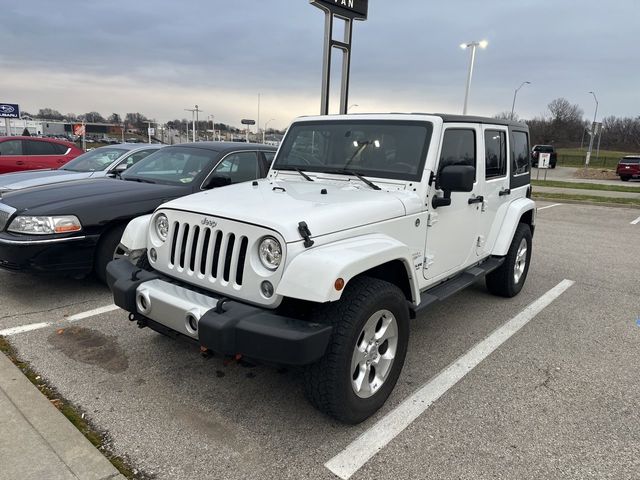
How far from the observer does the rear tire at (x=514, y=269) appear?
16.6 feet

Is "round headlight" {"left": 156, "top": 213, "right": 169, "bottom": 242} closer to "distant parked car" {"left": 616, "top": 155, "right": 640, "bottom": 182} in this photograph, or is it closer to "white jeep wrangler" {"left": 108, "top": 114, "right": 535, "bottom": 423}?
"white jeep wrangler" {"left": 108, "top": 114, "right": 535, "bottom": 423}

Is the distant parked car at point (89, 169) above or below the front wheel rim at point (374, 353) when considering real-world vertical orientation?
above

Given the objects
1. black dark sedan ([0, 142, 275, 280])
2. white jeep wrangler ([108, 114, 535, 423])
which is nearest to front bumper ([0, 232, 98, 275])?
black dark sedan ([0, 142, 275, 280])

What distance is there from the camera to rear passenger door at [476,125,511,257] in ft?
14.7

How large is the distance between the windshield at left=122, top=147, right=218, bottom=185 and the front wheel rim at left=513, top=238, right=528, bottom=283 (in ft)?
11.9

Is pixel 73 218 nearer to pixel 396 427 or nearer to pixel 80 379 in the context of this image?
pixel 80 379

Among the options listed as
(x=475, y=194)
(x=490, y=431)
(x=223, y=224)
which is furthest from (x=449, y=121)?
(x=490, y=431)

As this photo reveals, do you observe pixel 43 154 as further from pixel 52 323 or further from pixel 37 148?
pixel 52 323

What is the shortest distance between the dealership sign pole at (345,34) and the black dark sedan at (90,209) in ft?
11.6

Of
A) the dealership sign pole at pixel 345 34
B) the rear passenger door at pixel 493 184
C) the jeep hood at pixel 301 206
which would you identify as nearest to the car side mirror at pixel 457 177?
the jeep hood at pixel 301 206

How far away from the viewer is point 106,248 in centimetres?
473

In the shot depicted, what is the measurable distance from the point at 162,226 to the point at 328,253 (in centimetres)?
134

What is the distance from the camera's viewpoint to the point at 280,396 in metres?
3.16

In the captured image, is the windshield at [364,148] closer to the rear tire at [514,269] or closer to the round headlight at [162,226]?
the round headlight at [162,226]
